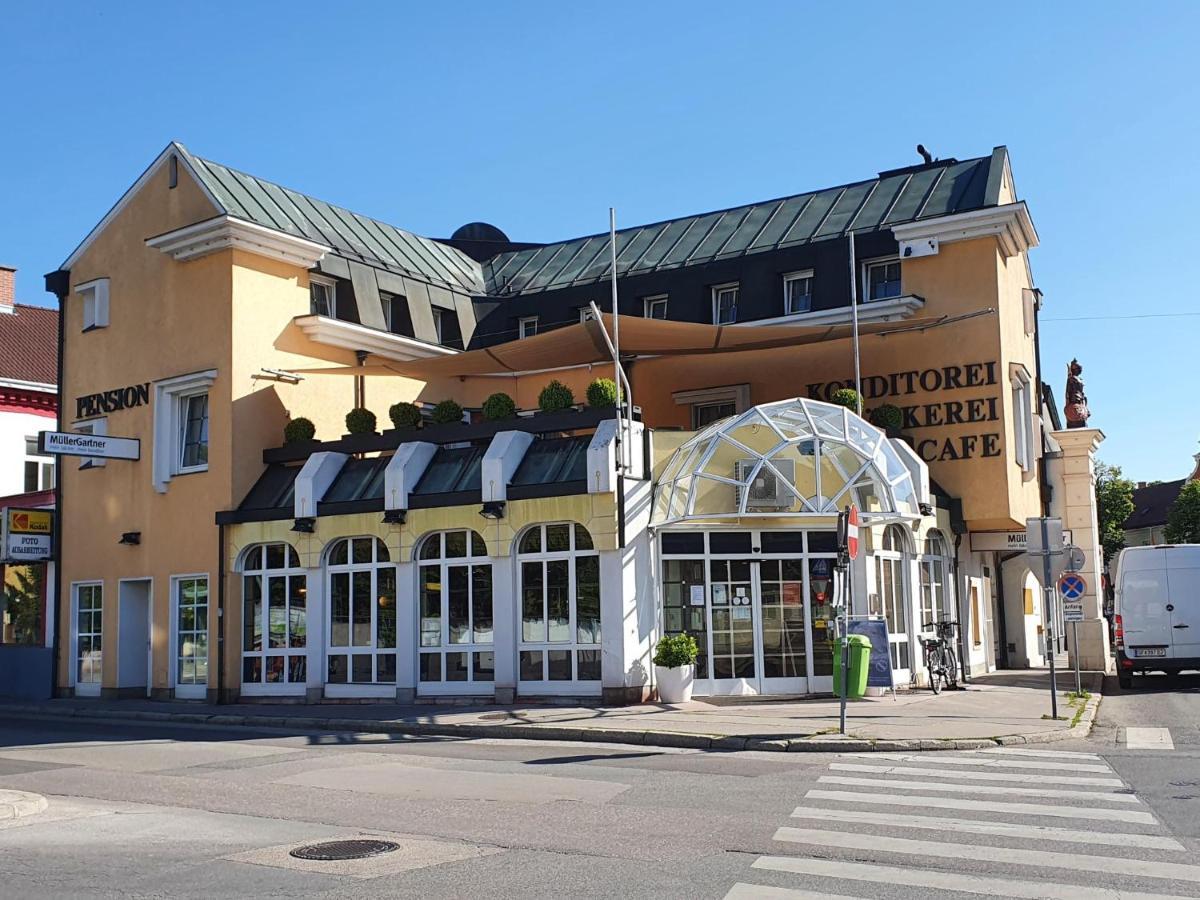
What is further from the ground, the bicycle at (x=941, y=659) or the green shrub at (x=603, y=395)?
the green shrub at (x=603, y=395)

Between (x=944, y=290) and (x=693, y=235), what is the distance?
8087 mm

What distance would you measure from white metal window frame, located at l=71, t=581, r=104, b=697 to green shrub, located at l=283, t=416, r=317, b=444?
5.96m

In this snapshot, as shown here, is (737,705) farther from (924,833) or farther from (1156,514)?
(1156,514)

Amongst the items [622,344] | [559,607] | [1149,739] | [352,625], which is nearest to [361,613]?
[352,625]

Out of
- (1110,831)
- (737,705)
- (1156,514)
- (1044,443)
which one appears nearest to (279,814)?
(1110,831)

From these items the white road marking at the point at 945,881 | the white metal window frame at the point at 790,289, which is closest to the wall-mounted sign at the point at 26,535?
the white metal window frame at the point at 790,289

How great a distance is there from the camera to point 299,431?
2505 centimetres

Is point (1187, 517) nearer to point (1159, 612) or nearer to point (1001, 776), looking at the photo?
point (1159, 612)

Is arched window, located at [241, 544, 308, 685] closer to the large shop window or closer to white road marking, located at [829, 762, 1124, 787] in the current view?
the large shop window

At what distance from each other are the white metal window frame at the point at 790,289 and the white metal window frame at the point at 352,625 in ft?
35.6

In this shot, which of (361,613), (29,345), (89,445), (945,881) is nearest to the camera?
(945,881)

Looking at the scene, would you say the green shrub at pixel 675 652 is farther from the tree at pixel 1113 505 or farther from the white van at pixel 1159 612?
the tree at pixel 1113 505

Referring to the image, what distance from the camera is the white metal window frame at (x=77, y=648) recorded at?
26781mm

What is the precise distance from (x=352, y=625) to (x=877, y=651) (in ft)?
32.5
